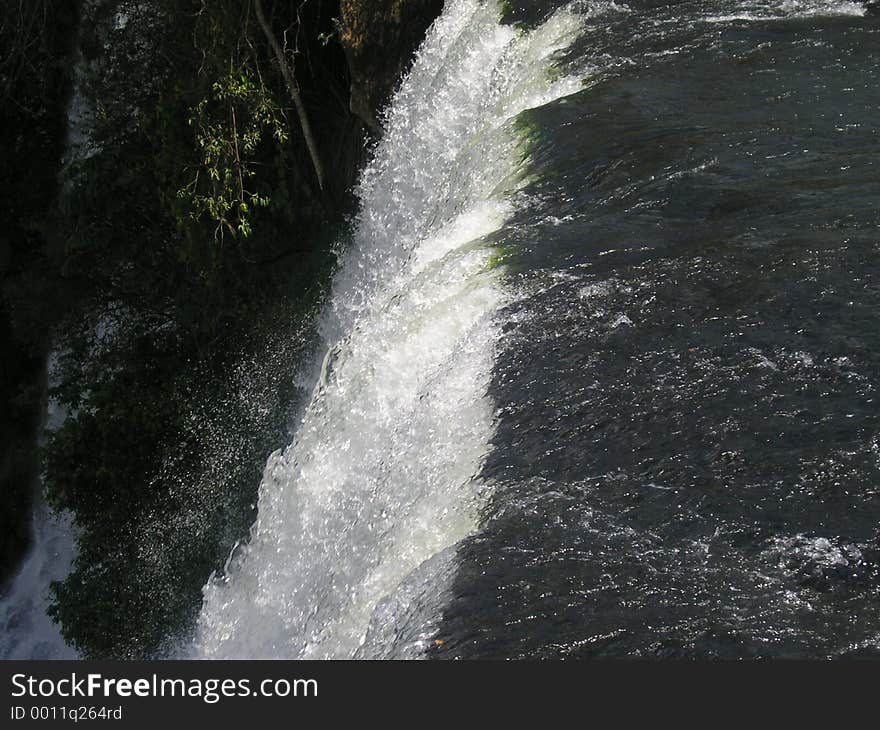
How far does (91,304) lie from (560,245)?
728 cm

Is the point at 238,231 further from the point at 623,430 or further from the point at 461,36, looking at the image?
the point at 623,430

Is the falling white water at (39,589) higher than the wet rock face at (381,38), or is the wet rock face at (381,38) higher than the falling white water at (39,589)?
the wet rock face at (381,38)

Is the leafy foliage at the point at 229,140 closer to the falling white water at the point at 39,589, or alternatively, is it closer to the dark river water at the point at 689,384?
the falling white water at the point at 39,589

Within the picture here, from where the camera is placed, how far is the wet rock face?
331 inches

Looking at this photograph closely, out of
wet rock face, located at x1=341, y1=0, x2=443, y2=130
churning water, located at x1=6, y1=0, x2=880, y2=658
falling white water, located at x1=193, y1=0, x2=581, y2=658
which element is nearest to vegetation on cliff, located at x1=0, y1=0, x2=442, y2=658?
wet rock face, located at x1=341, y1=0, x2=443, y2=130

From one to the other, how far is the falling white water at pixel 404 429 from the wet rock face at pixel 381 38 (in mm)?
1226

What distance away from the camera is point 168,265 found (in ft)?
34.0

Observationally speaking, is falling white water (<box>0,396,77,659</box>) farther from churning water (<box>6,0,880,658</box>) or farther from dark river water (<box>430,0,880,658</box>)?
dark river water (<box>430,0,880,658</box>)

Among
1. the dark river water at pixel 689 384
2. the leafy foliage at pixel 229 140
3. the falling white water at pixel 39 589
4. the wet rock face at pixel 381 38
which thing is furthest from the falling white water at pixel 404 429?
the falling white water at pixel 39 589

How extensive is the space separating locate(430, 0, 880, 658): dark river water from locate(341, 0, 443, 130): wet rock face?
314 cm

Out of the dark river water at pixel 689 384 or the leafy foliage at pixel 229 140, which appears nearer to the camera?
the dark river water at pixel 689 384

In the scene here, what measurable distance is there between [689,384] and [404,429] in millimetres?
1121

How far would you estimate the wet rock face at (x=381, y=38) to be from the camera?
8.41 metres

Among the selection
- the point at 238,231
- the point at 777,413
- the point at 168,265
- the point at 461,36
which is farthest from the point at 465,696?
the point at 168,265
